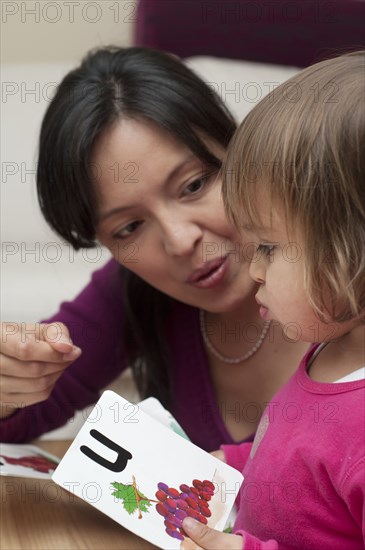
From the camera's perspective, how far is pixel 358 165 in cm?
69

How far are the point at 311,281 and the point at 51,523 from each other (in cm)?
51

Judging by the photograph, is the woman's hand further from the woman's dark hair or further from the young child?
the young child

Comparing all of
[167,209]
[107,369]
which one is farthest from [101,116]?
[107,369]

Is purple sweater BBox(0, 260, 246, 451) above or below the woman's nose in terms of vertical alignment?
below

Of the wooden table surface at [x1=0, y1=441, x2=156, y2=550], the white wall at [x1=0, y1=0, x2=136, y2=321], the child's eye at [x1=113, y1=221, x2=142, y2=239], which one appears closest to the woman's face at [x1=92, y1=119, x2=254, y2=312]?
the child's eye at [x1=113, y1=221, x2=142, y2=239]

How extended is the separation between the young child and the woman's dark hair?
0.82 ft

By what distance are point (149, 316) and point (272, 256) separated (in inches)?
23.0

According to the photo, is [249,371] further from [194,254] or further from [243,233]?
[243,233]

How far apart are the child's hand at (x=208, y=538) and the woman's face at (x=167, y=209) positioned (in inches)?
14.8

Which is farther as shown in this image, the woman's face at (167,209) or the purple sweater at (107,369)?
the purple sweater at (107,369)

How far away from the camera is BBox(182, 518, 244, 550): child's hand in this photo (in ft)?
2.55

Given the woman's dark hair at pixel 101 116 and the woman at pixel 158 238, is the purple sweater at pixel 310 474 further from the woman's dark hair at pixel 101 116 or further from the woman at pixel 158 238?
the woman's dark hair at pixel 101 116

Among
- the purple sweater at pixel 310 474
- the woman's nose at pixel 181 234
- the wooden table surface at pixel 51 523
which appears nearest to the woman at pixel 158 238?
the woman's nose at pixel 181 234

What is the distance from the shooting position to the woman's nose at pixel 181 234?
1.03 metres
